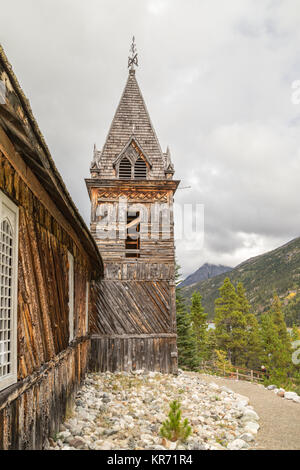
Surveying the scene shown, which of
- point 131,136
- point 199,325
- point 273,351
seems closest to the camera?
point 131,136

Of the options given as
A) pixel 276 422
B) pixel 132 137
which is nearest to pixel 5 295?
pixel 276 422

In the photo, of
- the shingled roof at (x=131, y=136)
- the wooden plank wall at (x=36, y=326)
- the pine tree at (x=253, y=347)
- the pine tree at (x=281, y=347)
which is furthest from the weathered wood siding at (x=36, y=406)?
the pine tree at (x=253, y=347)

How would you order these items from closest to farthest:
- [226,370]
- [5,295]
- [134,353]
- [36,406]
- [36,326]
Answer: [5,295], [36,406], [36,326], [134,353], [226,370]

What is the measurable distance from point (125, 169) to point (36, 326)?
1238cm

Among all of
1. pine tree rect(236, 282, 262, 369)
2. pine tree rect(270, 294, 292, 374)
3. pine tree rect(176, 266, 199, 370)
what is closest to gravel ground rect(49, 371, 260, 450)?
pine tree rect(176, 266, 199, 370)

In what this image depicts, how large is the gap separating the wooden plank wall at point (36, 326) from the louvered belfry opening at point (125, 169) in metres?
9.80

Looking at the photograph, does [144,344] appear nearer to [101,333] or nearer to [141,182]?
[101,333]

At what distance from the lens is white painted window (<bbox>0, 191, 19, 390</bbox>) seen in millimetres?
3829

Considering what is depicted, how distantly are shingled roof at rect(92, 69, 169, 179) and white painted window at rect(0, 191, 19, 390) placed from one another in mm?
12149

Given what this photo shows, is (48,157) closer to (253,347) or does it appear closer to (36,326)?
(36,326)

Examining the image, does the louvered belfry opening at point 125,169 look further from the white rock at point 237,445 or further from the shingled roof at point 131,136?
the white rock at point 237,445

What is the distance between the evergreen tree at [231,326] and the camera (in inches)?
1291

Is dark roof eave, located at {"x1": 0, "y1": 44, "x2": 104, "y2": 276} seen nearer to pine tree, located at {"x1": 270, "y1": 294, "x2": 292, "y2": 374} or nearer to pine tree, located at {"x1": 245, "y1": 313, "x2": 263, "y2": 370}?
pine tree, located at {"x1": 270, "y1": 294, "x2": 292, "y2": 374}

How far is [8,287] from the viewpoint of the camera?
13.2ft
